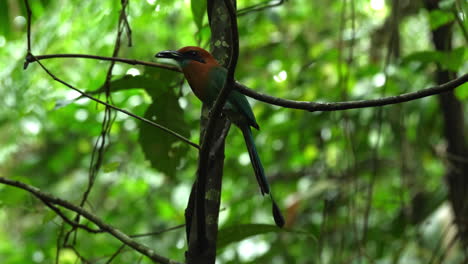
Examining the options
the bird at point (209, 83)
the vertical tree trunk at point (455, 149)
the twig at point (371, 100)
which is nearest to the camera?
the twig at point (371, 100)

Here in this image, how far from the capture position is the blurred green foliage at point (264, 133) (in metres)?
2.65

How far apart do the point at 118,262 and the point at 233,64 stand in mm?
1218

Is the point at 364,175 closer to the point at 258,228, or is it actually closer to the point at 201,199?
the point at 258,228

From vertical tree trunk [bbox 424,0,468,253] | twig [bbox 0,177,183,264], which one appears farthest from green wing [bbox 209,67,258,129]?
vertical tree trunk [bbox 424,0,468,253]

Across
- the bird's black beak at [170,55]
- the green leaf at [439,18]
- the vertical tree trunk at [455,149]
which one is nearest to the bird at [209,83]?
the bird's black beak at [170,55]

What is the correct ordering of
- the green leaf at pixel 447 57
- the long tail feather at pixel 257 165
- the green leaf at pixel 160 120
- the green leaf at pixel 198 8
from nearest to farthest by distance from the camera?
the long tail feather at pixel 257 165 < the green leaf at pixel 198 8 < the green leaf at pixel 160 120 < the green leaf at pixel 447 57

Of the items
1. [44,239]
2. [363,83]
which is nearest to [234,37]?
[363,83]

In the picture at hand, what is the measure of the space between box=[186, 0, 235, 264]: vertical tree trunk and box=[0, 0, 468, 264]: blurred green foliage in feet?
1.28

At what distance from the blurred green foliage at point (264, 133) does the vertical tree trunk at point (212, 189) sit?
39 centimetres

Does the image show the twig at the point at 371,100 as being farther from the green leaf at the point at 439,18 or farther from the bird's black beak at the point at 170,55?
the green leaf at the point at 439,18

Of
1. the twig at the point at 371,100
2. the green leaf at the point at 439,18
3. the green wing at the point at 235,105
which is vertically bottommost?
the twig at the point at 371,100

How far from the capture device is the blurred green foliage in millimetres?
2646

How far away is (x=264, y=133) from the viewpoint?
174 inches

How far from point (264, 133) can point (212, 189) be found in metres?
2.91
